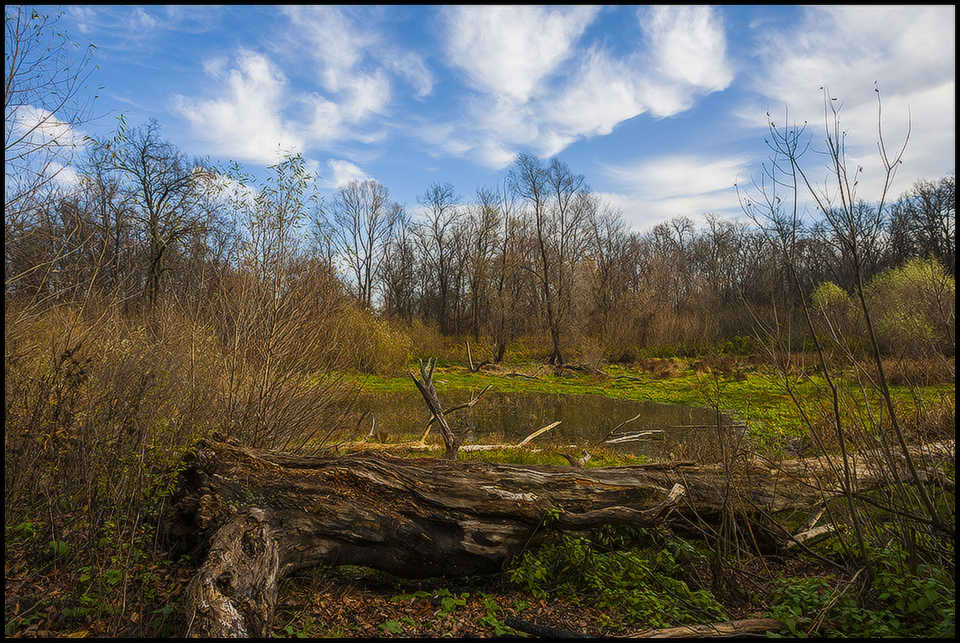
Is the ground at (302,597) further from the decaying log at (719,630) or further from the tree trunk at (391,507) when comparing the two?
the decaying log at (719,630)

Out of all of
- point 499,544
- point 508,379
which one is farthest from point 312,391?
point 508,379

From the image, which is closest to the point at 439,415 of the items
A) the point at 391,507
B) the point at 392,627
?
the point at 391,507

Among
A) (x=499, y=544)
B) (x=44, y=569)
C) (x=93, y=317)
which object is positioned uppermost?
(x=93, y=317)

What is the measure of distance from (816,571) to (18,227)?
23.6ft

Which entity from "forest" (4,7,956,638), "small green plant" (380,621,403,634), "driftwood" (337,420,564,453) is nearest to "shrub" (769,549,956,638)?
"forest" (4,7,956,638)

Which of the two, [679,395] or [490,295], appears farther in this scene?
[490,295]

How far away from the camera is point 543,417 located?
14812 mm

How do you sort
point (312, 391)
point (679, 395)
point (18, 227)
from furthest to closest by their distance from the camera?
point (679, 395), point (312, 391), point (18, 227)

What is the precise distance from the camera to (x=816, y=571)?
4.75m

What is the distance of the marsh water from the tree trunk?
11.8 ft

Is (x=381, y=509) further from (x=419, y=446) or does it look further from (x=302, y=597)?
(x=419, y=446)

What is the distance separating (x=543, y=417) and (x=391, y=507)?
10686 millimetres

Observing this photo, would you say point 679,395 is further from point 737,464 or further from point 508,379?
point 737,464

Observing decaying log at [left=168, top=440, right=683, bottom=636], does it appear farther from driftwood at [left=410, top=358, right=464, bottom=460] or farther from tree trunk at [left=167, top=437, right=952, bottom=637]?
driftwood at [left=410, top=358, right=464, bottom=460]
